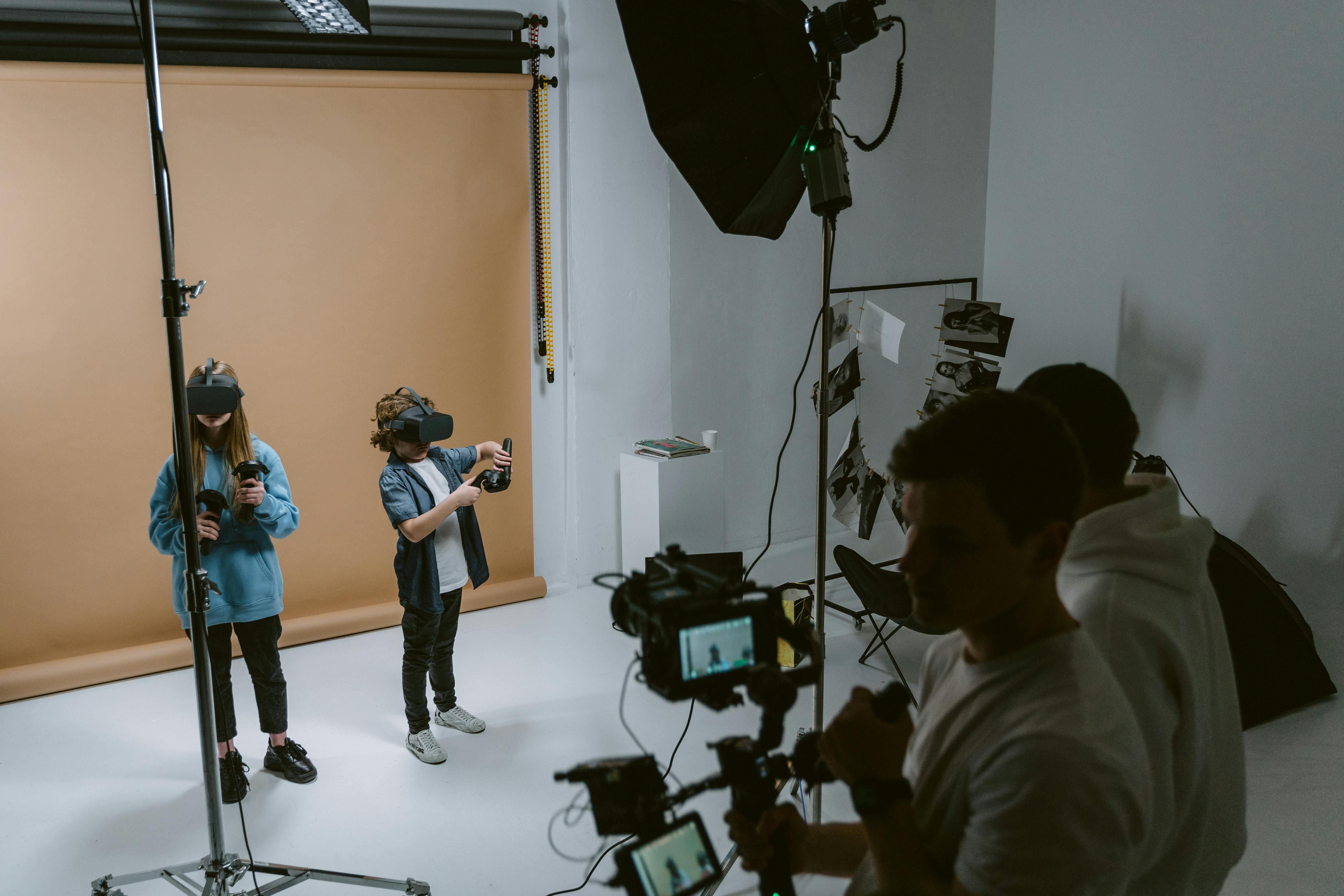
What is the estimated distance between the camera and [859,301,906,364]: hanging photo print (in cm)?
282

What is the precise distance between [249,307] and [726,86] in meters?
2.56

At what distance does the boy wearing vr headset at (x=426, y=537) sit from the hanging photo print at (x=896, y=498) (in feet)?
4.85

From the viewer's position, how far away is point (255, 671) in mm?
2799

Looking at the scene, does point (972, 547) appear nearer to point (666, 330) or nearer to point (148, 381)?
point (148, 381)

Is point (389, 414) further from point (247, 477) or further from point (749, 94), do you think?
point (749, 94)

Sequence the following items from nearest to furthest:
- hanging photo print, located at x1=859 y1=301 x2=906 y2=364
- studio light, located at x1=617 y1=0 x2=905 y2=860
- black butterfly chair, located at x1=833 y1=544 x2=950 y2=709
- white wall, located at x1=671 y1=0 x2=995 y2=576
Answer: studio light, located at x1=617 y1=0 x2=905 y2=860 < hanging photo print, located at x1=859 y1=301 x2=906 y2=364 < black butterfly chair, located at x1=833 y1=544 x2=950 y2=709 < white wall, located at x1=671 y1=0 x2=995 y2=576

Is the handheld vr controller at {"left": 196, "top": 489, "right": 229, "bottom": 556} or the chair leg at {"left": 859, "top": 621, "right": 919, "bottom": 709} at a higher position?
the handheld vr controller at {"left": 196, "top": 489, "right": 229, "bottom": 556}

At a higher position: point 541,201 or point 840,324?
point 541,201

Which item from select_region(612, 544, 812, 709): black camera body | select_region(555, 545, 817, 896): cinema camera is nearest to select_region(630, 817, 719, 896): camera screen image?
select_region(555, 545, 817, 896): cinema camera

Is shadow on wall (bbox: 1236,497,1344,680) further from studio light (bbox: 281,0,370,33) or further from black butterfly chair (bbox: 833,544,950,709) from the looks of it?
studio light (bbox: 281,0,370,33)

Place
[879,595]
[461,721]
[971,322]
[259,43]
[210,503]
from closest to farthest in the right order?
[210,503]
[461,721]
[879,595]
[259,43]
[971,322]

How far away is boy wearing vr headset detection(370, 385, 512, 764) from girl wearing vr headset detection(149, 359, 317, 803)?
0.33m

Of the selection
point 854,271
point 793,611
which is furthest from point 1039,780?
point 854,271

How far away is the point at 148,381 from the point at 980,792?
3.53 metres
